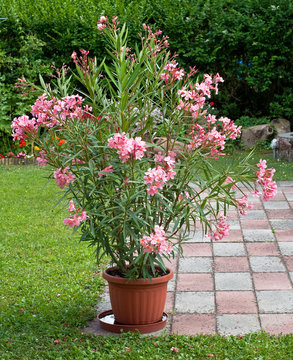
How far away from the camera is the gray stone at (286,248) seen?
5.16m

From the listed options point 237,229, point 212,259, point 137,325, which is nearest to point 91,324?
point 137,325

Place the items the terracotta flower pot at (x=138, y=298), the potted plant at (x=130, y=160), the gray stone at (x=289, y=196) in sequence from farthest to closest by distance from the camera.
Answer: the gray stone at (x=289, y=196) → the terracotta flower pot at (x=138, y=298) → the potted plant at (x=130, y=160)

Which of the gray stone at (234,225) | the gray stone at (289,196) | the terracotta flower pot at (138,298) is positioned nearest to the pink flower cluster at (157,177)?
the terracotta flower pot at (138,298)

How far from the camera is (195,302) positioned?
4.17 metres

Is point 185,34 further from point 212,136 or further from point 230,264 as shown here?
point 212,136

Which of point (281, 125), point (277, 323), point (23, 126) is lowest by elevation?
point (277, 323)

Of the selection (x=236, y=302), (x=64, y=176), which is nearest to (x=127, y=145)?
(x=64, y=176)

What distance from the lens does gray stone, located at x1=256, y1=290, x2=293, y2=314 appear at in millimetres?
3986

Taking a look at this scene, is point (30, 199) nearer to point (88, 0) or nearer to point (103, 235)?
point (103, 235)

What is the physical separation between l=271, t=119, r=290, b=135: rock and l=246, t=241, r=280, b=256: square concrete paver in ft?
18.6

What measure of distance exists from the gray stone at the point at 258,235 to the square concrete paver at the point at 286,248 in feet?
0.59

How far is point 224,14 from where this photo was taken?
431 inches

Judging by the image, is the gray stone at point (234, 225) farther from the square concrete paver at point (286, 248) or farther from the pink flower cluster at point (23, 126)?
the pink flower cluster at point (23, 126)

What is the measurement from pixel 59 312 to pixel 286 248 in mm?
2267
